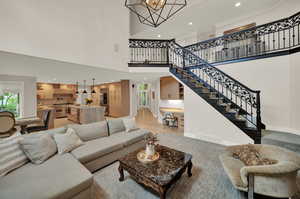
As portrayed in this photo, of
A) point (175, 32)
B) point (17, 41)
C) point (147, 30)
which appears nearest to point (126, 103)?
point (147, 30)

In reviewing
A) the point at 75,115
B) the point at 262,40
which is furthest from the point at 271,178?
the point at 75,115

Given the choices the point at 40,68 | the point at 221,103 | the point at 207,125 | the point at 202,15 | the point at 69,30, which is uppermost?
Result: the point at 202,15

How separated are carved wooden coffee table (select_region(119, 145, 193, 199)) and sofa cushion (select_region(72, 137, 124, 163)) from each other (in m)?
0.59

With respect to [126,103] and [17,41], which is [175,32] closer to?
[126,103]

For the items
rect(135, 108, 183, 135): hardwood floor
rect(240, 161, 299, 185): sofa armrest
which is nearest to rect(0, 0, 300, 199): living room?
rect(240, 161, 299, 185): sofa armrest

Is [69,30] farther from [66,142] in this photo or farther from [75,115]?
[75,115]

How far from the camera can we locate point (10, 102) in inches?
183

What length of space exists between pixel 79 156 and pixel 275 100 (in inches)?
197

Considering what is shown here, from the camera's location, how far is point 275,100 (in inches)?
128

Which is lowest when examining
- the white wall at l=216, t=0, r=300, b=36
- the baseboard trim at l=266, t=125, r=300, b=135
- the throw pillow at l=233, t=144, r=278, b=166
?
the throw pillow at l=233, t=144, r=278, b=166

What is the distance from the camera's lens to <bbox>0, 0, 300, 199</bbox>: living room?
5.21 ft

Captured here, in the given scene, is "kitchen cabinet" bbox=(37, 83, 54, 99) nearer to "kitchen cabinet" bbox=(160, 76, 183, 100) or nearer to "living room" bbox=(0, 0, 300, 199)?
"living room" bbox=(0, 0, 300, 199)

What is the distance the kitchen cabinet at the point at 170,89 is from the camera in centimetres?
590

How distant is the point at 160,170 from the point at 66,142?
1.84 meters
